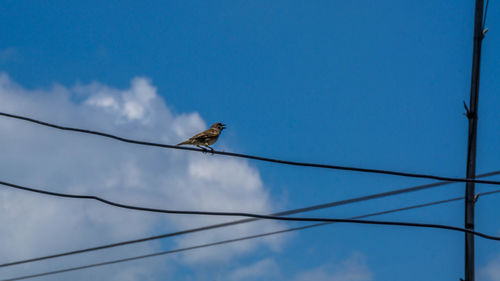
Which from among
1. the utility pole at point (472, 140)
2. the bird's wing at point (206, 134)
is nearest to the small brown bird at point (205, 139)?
the bird's wing at point (206, 134)

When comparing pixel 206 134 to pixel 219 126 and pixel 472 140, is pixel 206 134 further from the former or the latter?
pixel 472 140

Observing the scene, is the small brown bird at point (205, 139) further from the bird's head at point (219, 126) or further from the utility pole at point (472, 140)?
the utility pole at point (472, 140)

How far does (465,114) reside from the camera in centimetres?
1034

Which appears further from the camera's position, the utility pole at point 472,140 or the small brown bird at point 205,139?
the small brown bird at point 205,139

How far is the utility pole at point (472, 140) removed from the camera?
32.7ft

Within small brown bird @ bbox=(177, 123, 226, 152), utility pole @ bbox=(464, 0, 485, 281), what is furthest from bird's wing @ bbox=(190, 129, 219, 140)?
utility pole @ bbox=(464, 0, 485, 281)

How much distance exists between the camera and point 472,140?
10234 mm

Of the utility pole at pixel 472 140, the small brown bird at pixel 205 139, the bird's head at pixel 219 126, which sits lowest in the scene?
the utility pole at pixel 472 140

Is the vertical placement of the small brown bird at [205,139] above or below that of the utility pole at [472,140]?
above

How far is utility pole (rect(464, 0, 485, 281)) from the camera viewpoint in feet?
32.7

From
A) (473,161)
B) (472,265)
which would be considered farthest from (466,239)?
(473,161)

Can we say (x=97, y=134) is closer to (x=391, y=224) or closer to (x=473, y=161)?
(x=391, y=224)

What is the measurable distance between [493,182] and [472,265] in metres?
2.21

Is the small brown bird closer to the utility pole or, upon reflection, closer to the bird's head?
the bird's head
